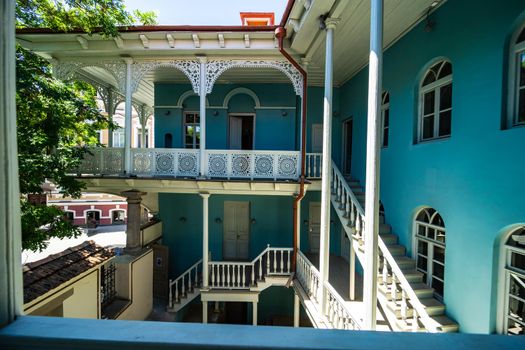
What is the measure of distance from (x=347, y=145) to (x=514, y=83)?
601cm

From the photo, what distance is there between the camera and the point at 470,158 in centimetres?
414

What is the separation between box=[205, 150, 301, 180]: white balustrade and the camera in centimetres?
721

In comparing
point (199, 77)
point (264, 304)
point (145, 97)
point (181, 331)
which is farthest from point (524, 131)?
point (145, 97)

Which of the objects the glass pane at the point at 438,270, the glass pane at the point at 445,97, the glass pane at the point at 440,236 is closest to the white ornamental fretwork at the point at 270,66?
the glass pane at the point at 445,97

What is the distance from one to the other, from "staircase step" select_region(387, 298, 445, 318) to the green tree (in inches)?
259

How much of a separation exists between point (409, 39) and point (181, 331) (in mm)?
7265

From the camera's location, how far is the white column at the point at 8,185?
0.79 meters

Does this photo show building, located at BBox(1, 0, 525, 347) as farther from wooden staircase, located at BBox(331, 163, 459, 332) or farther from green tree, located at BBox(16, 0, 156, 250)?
green tree, located at BBox(16, 0, 156, 250)

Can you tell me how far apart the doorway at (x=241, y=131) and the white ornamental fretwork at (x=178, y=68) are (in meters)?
3.08

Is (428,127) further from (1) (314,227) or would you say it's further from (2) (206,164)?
(2) (206,164)

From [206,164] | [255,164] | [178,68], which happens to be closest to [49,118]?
[178,68]

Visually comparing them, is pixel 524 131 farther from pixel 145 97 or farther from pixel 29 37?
pixel 145 97

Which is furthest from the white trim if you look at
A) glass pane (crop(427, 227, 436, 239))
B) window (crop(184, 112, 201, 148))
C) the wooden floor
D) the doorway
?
window (crop(184, 112, 201, 148))

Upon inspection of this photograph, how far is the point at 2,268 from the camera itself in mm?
781
